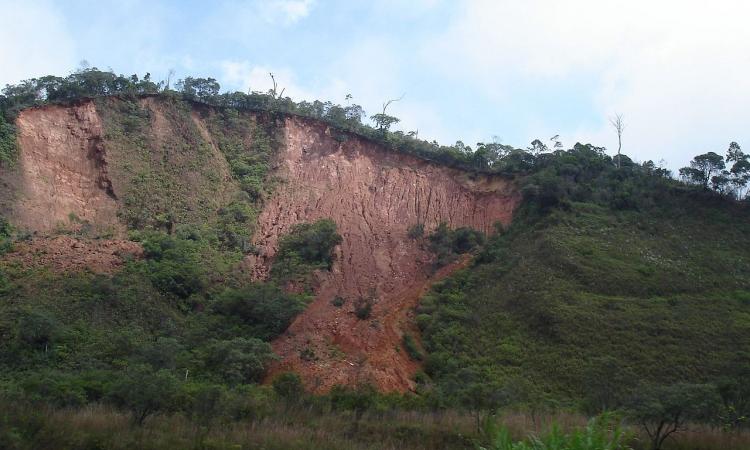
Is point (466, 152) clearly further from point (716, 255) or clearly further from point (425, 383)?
point (425, 383)

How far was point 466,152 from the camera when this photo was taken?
40.8m

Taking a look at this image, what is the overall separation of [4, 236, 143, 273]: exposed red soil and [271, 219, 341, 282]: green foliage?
19.6 feet

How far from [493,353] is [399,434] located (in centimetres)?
893

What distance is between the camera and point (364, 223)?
36.1m

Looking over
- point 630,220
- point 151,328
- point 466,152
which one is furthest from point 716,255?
point 151,328

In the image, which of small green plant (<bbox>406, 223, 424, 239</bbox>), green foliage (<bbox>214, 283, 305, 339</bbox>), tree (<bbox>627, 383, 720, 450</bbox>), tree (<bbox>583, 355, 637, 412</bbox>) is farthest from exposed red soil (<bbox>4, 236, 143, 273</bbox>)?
tree (<bbox>627, 383, 720, 450</bbox>)

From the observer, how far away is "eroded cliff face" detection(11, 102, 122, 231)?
3150 cm

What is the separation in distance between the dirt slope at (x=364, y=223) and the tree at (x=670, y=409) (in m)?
7.96

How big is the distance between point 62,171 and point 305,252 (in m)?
12.2

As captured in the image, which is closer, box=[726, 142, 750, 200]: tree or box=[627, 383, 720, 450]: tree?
box=[627, 383, 720, 450]: tree

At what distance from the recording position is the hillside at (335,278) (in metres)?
19.2

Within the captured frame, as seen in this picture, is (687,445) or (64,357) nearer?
(687,445)

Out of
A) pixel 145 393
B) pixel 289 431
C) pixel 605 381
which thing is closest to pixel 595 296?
pixel 605 381

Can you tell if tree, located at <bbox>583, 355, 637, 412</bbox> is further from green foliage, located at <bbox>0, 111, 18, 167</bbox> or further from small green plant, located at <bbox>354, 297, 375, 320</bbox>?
green foliage, located at <bbox>0, 111, 18, 167</bbox>
